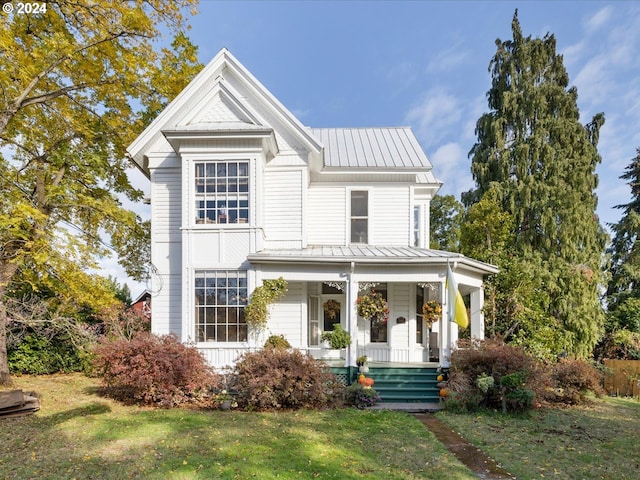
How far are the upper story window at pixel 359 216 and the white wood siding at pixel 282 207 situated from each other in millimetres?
2277

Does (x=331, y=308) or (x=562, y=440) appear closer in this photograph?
(x=562, y=440)

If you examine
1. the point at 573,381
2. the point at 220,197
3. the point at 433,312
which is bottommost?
the point at 573,381

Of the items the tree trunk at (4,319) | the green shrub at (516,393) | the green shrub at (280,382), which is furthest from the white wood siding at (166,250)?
the green shrub at (516,393)

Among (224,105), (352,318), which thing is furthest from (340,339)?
(224,105)

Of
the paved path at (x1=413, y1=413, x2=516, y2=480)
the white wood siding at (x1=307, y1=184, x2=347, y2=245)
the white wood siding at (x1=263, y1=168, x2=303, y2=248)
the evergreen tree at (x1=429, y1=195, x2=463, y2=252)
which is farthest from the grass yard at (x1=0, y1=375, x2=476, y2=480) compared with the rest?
the evergreen tree at (x1=429, y1=195, x2=463, y2=252)

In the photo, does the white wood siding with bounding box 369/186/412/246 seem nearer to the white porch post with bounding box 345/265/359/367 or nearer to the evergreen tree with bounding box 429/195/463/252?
the white porch post with bounding box 345/265/359/367

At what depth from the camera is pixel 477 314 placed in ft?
45.2

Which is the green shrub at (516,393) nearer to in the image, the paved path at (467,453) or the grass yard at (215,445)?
the paved path at (467,453)

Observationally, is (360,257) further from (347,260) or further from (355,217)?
(355,217)

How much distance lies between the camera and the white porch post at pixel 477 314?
13.6 metres

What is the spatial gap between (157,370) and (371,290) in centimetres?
702

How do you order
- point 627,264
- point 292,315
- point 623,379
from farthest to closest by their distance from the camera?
point 627,264
point 623,379
point 292,315

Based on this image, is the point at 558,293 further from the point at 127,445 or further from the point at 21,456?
the point at 21,456

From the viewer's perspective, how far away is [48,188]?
12.1 m
